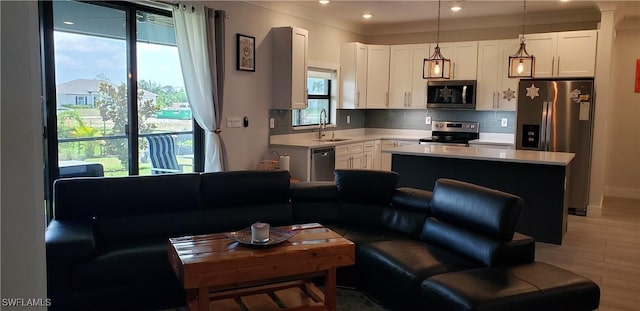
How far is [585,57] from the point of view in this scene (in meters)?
6.12

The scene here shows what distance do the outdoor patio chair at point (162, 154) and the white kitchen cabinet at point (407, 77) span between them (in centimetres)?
393

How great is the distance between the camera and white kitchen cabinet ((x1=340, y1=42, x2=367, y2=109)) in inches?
299

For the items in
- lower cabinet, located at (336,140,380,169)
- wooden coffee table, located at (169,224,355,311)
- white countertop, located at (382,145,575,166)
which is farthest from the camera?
lower cabinet, located at (336,140,380,169)

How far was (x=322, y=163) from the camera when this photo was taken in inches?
250

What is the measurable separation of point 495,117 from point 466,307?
5.50 metres

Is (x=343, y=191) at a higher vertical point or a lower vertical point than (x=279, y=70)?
lower

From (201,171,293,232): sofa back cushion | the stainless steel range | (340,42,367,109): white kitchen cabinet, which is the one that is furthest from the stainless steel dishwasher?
(201,171,293,232): sofa back cushion

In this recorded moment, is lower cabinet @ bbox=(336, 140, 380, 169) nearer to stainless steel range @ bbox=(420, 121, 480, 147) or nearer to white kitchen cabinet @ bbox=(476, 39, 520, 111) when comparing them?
stainless steel range @ bbox=(420, 121, 480, 147)

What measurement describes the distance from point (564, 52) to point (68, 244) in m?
6.05

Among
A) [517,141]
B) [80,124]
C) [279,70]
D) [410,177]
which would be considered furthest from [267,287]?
[517,141]

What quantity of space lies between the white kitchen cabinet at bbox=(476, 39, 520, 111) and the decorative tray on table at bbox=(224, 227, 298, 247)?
191 inches

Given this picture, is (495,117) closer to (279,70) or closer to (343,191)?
(279,70)

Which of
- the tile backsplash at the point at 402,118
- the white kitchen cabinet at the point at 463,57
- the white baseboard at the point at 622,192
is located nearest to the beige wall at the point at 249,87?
the tile backsplash at the point at 402,118

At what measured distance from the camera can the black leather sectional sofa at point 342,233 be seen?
266cm
